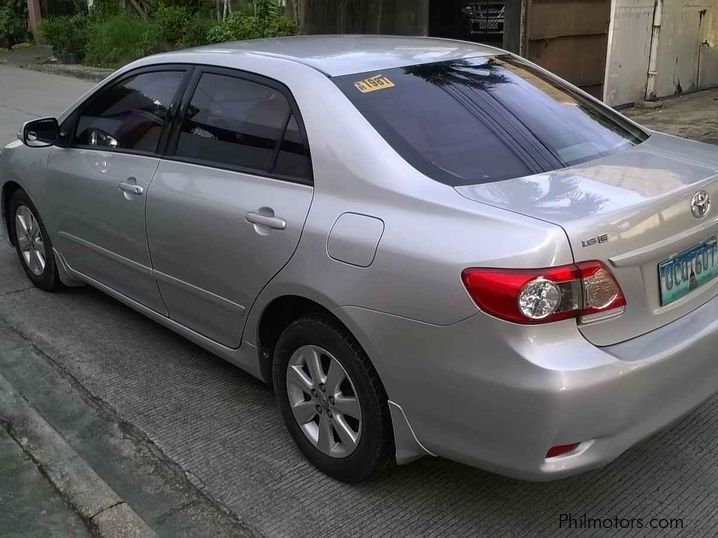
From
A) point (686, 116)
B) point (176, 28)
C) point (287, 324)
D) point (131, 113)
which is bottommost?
point (686, 116)

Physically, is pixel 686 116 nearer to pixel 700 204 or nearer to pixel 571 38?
pixel 571 38

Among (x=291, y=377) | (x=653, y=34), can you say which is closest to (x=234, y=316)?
(x=291, y=377)

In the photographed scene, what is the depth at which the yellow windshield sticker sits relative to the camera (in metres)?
3.04

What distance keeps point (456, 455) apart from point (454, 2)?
39.9 ft

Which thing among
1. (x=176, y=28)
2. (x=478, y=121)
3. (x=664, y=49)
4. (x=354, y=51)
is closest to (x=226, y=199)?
(x=354, y=51)

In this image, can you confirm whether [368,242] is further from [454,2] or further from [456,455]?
[454,2]

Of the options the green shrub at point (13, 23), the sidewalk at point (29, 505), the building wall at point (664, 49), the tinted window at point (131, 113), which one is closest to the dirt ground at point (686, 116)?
the building wall at point (664, 49)

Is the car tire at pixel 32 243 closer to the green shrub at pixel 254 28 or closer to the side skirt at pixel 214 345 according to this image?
the side skirt at pixel 214 345

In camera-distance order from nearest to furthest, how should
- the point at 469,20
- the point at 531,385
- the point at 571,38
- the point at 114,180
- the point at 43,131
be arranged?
the point at 531,385 < the point at 114,180 < the point at 43,131 < the point at 571,38 < the point at 469,20

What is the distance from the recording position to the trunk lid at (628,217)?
92.6 inches

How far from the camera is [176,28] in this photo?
16.8 metres

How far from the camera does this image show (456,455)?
253 cm

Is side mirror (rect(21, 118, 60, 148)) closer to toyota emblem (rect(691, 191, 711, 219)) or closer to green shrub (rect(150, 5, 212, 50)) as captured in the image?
toyota emblem (rect(691, 191, 711, 219))

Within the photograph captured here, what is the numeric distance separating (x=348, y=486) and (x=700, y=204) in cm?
166
